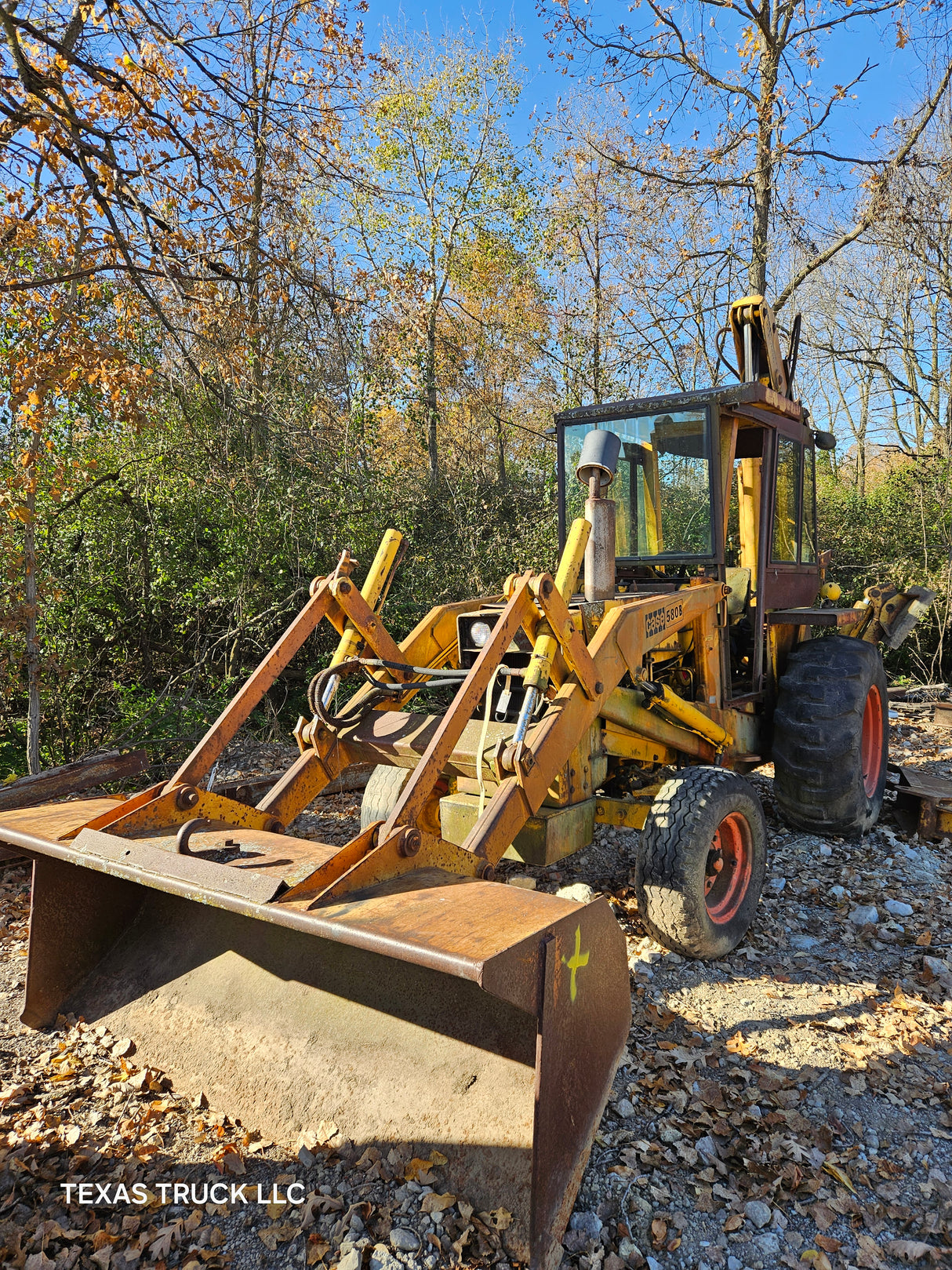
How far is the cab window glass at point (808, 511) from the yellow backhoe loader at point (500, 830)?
253 millimetres

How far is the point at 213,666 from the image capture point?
30.2 ft

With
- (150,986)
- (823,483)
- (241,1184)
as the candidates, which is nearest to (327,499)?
(150,986)

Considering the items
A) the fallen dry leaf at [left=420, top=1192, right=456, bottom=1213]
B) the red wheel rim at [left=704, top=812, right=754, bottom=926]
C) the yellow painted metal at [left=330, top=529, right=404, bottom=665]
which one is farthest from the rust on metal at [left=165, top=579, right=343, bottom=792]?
the red wheel rim at [left=704, top=812, right=754, bottom=926]


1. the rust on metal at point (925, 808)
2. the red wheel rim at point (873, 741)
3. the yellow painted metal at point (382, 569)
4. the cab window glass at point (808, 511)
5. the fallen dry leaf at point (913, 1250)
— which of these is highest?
the cab window glass at point (808, 511)

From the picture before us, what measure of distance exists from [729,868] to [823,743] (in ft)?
3.76

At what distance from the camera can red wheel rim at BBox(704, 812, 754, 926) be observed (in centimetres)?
418

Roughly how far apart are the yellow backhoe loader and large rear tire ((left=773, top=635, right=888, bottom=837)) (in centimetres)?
A: 2

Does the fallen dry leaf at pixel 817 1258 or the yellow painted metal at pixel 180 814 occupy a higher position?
the yellow painted metal at pixel 180 814

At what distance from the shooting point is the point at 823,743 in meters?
4.98

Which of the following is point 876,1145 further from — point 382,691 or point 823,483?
point 823,483

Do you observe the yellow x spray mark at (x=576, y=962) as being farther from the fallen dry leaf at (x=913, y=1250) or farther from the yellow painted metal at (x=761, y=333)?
the yellow painted metal at (x=761, y=333)

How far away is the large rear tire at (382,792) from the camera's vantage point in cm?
474

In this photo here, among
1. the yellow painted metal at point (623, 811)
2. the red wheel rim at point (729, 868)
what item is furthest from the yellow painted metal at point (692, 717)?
the red wheel rim at point (729, 868)

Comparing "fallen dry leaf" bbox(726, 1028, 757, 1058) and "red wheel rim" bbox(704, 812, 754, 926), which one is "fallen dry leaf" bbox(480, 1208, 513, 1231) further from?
"red wheel rim" bbox(704, 812, 754, 926)
